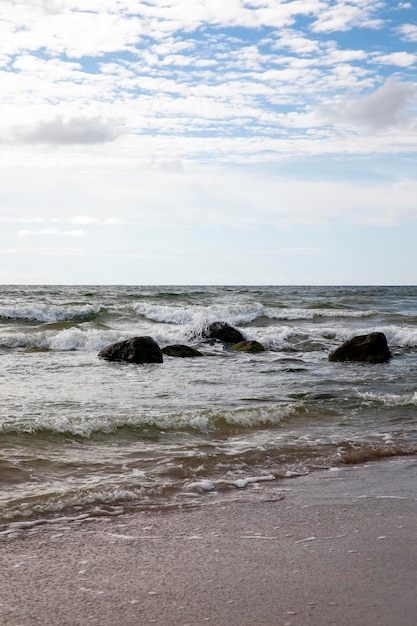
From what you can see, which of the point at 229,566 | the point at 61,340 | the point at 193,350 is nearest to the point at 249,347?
the point at 193,350

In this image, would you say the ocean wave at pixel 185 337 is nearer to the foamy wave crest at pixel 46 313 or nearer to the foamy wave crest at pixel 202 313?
the foamy wave crest at pixel 202 313

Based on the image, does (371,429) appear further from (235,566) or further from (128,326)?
(128,326)

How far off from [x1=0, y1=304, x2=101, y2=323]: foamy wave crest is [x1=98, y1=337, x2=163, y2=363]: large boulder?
12238mm

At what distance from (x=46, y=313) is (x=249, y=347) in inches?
486

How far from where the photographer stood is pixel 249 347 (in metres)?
17.5

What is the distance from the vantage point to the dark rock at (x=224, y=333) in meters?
19.1

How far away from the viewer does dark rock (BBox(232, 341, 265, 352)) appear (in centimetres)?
1742

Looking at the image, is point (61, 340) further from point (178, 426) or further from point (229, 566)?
point (229, 566)

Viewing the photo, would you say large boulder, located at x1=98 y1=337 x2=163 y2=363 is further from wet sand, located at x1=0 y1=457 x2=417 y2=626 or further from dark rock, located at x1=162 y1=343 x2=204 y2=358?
wet sand, located at x1=0 y1=457 x2=417 y2=626

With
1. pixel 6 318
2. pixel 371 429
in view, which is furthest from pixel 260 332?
pixel 371 429

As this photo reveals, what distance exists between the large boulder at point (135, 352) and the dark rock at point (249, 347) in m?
3.36

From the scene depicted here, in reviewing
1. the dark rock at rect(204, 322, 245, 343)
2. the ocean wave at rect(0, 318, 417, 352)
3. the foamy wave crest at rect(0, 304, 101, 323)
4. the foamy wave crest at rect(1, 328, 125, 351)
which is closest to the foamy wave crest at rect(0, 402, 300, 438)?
the ocean wave at rect(0, 318, 417, 352)

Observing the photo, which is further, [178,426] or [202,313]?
[202,313]

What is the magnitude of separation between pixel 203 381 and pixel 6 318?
16.3 metres
